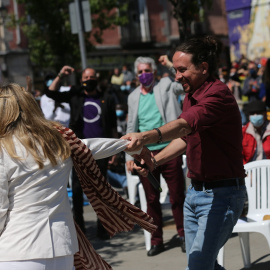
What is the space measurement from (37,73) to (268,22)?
14.5m

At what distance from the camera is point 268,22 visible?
96.8 ft

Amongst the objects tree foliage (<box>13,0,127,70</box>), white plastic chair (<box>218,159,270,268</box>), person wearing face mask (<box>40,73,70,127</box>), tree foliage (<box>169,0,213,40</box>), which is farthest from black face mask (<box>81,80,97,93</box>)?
tree foliage (<box>13,0,127,70</box>)

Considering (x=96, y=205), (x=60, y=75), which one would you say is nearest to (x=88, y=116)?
(x=60, y=75)

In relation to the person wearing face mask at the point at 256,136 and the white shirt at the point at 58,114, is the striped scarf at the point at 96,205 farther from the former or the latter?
the white shirt at the point at 58,114

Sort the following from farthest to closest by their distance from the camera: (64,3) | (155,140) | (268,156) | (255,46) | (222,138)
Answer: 1. (255,46)
2. (64,3)
3. (268,156)
4. (222,138)
5. (155,140)

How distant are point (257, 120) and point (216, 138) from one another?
4.16 m

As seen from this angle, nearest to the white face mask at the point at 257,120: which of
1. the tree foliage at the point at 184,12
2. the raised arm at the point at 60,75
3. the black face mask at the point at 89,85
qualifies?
the black face mask at the point at 89,85

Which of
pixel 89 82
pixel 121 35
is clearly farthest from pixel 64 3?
pixel 89 82

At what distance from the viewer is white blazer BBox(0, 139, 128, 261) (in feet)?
11.2

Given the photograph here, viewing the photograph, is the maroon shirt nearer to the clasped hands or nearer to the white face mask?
the clasped hands

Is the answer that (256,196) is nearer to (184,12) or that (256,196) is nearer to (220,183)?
(220,183)

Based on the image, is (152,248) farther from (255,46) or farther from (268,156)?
(255,46)

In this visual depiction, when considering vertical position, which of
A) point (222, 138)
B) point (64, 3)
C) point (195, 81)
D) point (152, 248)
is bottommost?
point (152, 248)

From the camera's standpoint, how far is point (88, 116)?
323 inches
